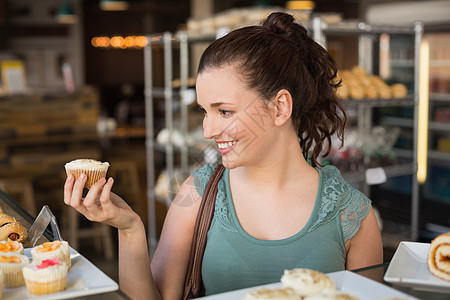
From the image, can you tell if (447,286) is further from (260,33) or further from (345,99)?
(345,99)

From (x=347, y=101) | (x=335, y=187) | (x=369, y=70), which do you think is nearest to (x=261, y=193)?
(x=335, y=187)

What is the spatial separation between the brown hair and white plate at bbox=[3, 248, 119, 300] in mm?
655

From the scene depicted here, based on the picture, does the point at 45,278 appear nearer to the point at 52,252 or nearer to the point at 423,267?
the point at 52,252

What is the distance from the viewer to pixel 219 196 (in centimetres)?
167

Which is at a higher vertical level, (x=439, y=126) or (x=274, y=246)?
(x=274, y=246)

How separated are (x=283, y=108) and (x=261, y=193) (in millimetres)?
262

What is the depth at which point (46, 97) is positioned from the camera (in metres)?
5.94

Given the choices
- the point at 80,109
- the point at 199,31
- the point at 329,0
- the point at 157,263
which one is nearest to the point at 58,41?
the point at 329,0

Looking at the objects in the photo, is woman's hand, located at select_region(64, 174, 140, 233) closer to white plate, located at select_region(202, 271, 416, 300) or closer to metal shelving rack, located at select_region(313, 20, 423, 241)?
white plate, located at select_region(202, 271, 416, 300)

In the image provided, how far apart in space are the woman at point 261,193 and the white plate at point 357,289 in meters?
0.46

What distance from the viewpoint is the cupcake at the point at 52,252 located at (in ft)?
3.91

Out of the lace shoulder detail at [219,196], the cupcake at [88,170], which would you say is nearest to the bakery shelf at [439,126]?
the lace shoulder detail at [219,196]

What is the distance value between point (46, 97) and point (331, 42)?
5641mm

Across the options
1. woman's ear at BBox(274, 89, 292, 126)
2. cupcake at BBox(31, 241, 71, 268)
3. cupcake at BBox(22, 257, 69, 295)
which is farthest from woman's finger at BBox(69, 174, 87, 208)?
woman's ear at BBox(274, 89, 292, 126)
